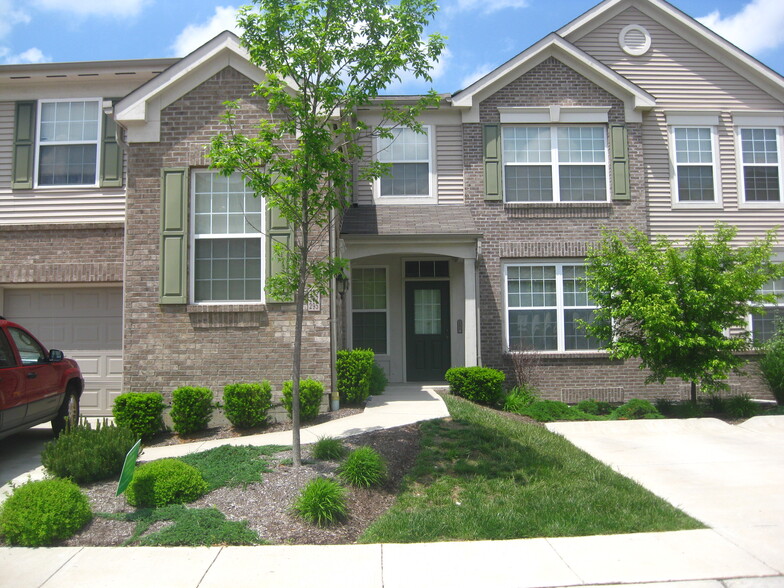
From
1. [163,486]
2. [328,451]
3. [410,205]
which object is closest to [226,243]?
[328,451]

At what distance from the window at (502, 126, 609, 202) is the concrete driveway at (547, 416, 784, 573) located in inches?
197

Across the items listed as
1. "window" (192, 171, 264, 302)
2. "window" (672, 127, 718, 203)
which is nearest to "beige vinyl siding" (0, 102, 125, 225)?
"window" (192, 171, 264, 302)

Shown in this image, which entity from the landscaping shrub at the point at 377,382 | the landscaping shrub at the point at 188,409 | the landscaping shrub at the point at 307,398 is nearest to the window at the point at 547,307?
the landscaping shrub at the point at 377,382

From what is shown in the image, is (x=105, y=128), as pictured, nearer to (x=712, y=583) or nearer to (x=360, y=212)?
(x=360, y=212)

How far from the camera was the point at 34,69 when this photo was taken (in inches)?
465

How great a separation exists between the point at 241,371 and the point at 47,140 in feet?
20.8

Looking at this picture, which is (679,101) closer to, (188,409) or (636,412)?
(636,412)

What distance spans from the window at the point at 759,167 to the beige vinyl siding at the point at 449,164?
20.3ft

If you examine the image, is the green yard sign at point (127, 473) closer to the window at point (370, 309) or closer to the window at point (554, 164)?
the window at point (370, 309)

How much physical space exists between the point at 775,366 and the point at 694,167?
457 centimetres

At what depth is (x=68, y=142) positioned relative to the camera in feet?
39.1

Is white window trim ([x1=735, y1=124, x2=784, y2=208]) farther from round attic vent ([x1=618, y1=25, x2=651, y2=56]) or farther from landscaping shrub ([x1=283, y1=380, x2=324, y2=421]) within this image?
landscaping shrub ([x1=283, y1=380, x2=324, y2=421])

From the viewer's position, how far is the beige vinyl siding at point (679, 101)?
13.4m

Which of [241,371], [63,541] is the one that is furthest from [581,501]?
[241,371]
